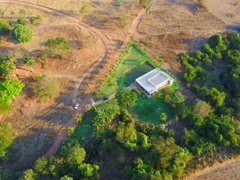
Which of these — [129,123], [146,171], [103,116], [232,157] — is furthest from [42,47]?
[232,157]

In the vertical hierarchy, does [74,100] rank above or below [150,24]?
below

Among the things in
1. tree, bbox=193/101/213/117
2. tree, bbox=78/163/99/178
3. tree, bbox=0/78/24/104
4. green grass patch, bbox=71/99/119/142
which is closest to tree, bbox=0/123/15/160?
tree, bbox=0/78/24/104

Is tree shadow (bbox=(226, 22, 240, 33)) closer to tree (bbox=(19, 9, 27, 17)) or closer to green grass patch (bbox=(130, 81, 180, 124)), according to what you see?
green grass patch (bbox=(130, 81, 180, 124))

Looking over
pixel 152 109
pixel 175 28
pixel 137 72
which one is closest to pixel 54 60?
pixel 137 72

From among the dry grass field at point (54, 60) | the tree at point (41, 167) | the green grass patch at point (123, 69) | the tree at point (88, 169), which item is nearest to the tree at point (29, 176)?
the tree at point (41, 167)

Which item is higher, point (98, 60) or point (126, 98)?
point (98, 60)

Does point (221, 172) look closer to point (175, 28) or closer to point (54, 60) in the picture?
point (175, 28)

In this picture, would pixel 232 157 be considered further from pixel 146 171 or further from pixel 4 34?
pixel 4 34
